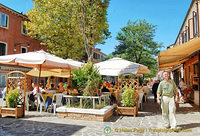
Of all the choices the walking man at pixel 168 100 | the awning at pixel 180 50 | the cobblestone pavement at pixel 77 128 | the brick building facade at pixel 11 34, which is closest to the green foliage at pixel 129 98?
the cobblestone pavement at pixel 77 128

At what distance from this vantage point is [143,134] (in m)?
5.14

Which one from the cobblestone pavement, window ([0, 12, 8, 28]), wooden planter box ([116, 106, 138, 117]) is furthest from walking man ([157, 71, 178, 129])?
window ([0, 12, 8, 28])

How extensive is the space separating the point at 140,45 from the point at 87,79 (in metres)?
20.5

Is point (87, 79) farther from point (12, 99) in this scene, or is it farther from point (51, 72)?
point (51, 72)

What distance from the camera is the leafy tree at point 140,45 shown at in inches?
1059

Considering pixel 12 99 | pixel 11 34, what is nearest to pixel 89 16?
pixel 12 99

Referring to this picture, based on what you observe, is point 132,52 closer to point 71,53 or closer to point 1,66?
point 71,53

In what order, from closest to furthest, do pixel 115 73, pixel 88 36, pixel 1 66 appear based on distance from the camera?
pixel 115 73, pixel 88 36, pixel 1 66

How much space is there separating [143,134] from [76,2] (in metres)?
8.64

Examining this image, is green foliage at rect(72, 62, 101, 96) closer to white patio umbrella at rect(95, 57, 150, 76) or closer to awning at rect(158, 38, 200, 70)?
white patio umbrella at rect(95, 57, 150, 76)

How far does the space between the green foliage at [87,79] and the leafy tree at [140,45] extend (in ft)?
65.1

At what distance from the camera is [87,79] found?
751cm

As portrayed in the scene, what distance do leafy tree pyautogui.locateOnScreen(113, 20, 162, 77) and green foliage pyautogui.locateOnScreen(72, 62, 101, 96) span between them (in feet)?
65.1

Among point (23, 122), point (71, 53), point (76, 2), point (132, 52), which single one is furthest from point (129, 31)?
point (23, 122)
